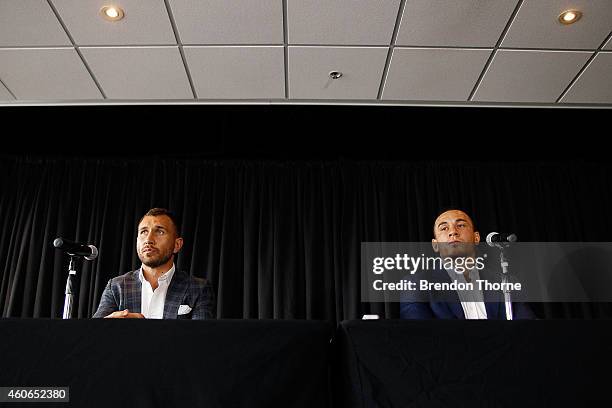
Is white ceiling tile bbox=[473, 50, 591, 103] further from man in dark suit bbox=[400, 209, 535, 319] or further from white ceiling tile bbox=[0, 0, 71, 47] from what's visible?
white ceiling tile bbox=[0, 0, 71, 47]

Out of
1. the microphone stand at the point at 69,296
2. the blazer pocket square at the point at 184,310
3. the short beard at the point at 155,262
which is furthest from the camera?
the short beard at the point at 155,262

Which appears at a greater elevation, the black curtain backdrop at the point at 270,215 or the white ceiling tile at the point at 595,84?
the white ceiling tile at the point at 595,84

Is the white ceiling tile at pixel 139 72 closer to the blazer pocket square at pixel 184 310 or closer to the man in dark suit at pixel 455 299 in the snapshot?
the blazer pocket square at pixel 184 310

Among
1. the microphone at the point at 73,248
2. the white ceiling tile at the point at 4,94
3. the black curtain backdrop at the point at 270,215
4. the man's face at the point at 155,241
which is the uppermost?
the white ceiling tile at the point at 4,94

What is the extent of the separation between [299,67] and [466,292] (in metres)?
1.54

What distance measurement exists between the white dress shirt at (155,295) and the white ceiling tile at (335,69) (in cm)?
136

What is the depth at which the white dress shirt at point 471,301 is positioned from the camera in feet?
6.34

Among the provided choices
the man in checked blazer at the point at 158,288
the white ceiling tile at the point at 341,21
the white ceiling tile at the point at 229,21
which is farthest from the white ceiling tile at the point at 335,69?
→ the man in checked blazer at the point at 158,288

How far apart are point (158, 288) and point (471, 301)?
1.32m

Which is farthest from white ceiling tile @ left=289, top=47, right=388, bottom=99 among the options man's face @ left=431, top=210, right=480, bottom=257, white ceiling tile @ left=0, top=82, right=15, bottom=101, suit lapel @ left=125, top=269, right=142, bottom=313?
white ceiling tile @ left=0, top=82, right=15, bottom=101

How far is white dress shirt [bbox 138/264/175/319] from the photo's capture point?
2.14 meters

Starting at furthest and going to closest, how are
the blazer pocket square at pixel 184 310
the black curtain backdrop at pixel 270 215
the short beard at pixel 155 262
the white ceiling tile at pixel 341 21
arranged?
the black curtain backdrop at pixel 270 215 → the white ceiling tile at pixel 341 21 → the short beard at pixel 155 262 → the blazer pocket square at pixel 184 310

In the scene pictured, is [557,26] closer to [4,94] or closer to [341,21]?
[341,21]

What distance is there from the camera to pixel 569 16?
2.43m
